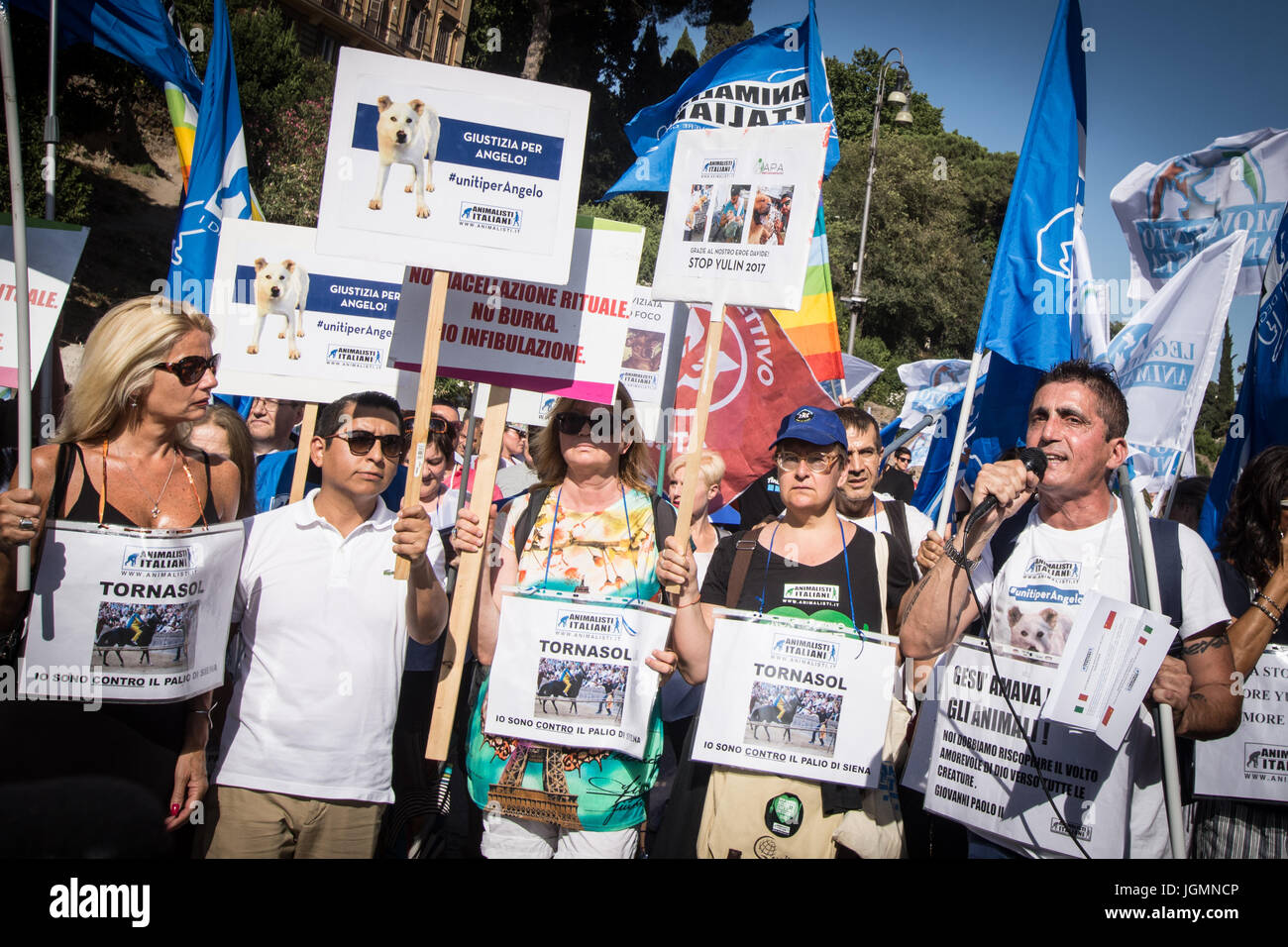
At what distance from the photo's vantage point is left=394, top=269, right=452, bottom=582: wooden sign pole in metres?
2.91

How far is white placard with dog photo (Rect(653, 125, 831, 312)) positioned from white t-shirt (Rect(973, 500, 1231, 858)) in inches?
46.1

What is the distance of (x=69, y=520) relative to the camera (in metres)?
2.60

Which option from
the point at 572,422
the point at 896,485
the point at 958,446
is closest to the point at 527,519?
the point at 572,422

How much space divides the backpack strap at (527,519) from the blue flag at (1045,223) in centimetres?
214

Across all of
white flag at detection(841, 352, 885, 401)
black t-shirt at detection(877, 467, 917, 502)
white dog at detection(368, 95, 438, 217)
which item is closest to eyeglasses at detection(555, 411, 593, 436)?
white dog at detection(368, 95, 438, 217)

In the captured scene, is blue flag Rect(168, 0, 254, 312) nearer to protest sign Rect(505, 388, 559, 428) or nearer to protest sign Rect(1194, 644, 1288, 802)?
protest sign Rect(505, 388, 559, 428)

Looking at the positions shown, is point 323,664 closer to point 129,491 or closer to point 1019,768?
point 129,491

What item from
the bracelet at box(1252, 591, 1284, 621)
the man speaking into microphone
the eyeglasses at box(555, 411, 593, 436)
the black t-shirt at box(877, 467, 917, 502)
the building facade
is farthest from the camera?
the building facade

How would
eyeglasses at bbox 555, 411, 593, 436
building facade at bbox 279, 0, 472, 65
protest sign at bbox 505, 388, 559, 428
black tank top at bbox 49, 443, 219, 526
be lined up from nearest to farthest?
black tank top at bbox 49, 443, 219, 526
eyeglasses at bbox 555, 411, 593, 436
protest sign at bbox 505, 388, 559, 428
building facade at bbox 279, 0, 472, 65

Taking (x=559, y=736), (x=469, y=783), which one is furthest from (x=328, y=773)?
(x=559, y=736)

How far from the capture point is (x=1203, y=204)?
19.6ft
